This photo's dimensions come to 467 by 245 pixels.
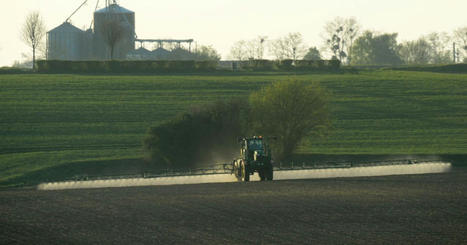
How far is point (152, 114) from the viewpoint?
85000 mm

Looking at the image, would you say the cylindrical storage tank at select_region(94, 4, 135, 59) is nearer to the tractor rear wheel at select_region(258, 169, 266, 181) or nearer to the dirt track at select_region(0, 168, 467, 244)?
the tractor rear wheel at select_region(258, 169, 266, 181)

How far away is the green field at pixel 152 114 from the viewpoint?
64.6 m

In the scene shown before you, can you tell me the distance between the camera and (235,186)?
41469 millimetres

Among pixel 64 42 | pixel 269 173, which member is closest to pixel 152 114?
pixel 269 173

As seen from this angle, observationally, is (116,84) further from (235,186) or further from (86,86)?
(235,186)

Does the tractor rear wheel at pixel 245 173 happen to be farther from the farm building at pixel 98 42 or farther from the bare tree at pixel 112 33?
the farm building at pixel 98 42

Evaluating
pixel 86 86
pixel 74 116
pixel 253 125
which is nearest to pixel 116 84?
pixel 86 86

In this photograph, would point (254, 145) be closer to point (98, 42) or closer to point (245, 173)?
point (245, 173)

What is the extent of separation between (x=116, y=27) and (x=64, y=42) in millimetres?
26962

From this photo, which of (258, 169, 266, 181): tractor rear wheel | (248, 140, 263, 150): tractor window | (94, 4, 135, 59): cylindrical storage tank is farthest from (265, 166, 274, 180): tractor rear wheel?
(94, 4, 135, 59): cylindrical storage tank

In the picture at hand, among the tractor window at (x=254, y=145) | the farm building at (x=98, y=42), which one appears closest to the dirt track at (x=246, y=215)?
the tractor window at (x=254, y=145)

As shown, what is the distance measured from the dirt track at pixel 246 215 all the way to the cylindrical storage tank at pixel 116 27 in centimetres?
10424

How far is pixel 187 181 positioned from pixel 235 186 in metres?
9.47

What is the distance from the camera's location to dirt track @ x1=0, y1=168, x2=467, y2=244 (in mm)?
24406
